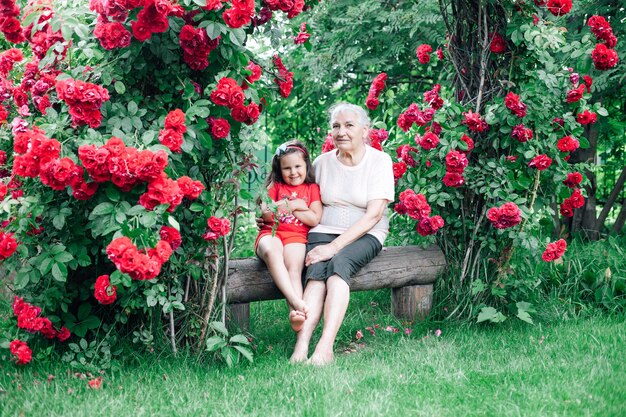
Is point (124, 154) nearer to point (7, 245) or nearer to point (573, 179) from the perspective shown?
point (7, 245)

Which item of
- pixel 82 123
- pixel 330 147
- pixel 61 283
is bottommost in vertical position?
pixel 61 283

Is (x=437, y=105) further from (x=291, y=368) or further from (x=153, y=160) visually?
(x=153, y=160)

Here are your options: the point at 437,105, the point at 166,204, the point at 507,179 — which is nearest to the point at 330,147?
the point at 437,105

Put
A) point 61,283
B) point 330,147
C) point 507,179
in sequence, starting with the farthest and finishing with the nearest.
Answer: point 330,147
point 507,179
point 61,283

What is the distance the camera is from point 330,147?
4.36 meters

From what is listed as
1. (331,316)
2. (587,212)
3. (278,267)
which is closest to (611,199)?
(587,212)

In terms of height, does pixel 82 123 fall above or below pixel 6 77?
below

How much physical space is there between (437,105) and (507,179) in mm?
588

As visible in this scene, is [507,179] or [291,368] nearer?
[291,368]

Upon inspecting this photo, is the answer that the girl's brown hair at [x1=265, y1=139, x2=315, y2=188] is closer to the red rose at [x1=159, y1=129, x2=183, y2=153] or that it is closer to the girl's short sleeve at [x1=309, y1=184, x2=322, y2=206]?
the girl's short sleeve at [x1=309, y1=184, x2=322, y2=206]

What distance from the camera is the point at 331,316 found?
3.48 metres

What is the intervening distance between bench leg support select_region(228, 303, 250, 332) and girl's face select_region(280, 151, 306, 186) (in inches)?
30.9

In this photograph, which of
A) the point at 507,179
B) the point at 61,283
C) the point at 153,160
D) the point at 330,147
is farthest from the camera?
the point at 330,147

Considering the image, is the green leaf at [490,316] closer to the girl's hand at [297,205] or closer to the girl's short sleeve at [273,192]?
the girl's hand at [297,205]
